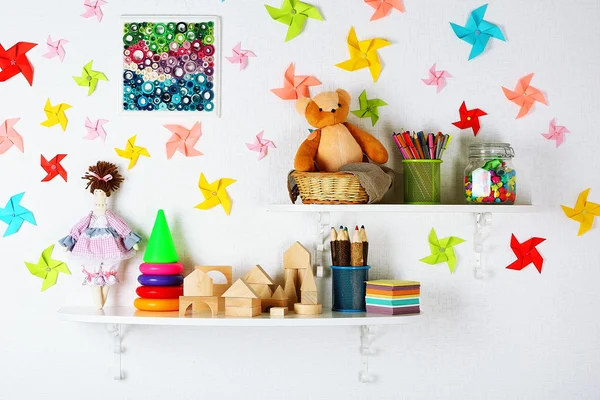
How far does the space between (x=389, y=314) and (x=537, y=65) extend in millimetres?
811

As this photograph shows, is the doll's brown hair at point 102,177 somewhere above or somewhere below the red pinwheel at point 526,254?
above

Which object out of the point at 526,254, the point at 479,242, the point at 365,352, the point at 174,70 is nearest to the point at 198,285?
the point at 365,352

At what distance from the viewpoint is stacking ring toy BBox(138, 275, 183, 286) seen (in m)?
1.89

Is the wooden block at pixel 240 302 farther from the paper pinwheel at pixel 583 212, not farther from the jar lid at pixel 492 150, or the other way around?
the paper pinwheel at pixel 583 212

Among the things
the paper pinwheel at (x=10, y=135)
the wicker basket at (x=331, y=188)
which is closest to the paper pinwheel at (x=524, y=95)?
the wicker basket at (x=331, y=188)

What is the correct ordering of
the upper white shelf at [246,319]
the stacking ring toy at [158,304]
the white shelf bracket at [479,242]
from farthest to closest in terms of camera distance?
the white shelf bracket at [479,242] → the stacking ring toy at [158,304] → the upper white shelf at [246,319]

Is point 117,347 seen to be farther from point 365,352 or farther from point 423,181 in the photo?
point 423,181

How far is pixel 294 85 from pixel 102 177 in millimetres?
578

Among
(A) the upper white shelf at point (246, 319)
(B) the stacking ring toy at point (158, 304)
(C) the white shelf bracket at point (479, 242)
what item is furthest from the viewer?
(C) the white shelf bracket at point (479, 242)

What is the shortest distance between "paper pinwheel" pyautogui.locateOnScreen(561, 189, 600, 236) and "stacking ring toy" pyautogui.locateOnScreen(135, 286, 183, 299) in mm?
1073

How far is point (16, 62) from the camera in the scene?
→ 203 cm

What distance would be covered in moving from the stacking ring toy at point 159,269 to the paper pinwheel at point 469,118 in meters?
0.85

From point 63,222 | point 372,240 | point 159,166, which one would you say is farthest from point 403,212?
point 63,222

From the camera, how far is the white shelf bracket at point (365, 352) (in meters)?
1.97
